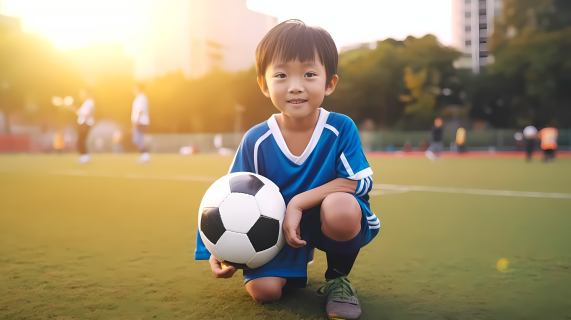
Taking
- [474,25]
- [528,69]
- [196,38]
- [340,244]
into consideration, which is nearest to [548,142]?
[340,244]

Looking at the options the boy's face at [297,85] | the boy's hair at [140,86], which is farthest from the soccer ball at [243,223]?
the boy's hair at [140,86]

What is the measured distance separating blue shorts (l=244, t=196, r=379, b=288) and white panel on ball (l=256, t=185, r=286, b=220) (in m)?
0.19

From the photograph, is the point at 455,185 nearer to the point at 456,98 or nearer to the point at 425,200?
the point at 425,200

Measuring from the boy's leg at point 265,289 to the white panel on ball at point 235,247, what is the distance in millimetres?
147

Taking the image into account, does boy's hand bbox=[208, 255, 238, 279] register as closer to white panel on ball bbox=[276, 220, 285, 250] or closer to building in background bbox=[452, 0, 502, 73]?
white panel on ball bbox=[276, 220, 285, 250]

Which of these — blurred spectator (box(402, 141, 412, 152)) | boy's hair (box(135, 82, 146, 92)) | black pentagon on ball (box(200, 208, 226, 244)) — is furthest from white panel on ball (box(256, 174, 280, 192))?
blurred spectator (box(402, 141, 412, 152))

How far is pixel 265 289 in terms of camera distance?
2.24 meters

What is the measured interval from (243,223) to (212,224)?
0.46 feet

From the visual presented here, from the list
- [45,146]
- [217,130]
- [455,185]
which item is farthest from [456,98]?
[455,185]

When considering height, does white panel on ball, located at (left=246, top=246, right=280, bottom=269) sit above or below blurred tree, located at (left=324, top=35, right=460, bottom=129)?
below

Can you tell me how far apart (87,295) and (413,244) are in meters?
2.25

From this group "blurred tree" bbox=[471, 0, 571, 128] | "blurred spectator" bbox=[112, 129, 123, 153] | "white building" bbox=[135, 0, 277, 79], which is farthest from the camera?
"white building" bbox=[135, 0, 277, 79]

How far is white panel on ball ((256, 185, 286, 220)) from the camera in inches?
86.4

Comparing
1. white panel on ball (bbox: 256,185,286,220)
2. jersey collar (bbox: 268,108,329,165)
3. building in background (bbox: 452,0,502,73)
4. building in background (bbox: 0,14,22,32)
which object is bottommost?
white panel on ball (bbox: 256,185,286,220)
